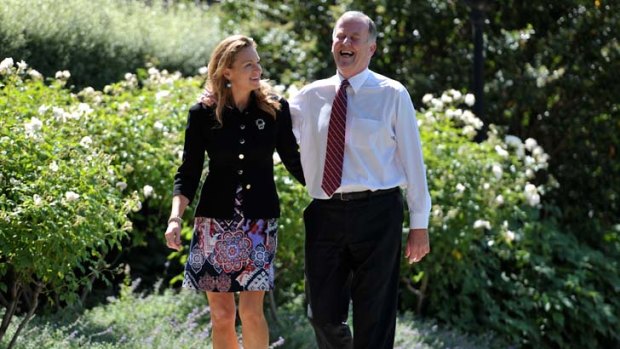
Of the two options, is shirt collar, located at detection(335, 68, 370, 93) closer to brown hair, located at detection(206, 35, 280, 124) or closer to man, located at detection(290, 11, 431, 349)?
man, located at detection(290, 11, 431, 349)

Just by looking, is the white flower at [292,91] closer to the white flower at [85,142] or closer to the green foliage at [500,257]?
the green foliage at [500,257]

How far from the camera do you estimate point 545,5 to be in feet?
35.4

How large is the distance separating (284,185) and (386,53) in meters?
4.09

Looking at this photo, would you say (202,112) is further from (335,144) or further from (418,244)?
(418,244)

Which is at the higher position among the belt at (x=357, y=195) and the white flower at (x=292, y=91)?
the white flower at (x=292, y=91)

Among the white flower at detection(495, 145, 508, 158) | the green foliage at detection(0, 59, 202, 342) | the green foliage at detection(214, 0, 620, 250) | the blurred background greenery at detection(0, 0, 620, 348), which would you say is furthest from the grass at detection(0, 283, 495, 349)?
the green foliage at detection(214, 0, 620, 250)

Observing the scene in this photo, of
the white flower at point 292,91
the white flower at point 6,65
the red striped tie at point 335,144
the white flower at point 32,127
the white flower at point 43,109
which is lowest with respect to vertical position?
the red striped tie at point 335,144

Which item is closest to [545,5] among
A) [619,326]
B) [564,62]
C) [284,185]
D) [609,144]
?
[564,62]

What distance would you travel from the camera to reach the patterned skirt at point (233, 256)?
16.4 ft

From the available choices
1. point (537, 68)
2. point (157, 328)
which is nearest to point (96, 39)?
point (157, 328)

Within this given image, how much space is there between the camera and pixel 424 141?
7.98 metres

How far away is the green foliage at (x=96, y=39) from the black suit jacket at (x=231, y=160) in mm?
3290

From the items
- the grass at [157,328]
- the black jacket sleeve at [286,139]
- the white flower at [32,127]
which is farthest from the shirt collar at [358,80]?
the grass at [157,328]

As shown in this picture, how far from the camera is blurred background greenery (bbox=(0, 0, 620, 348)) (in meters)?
5.65
